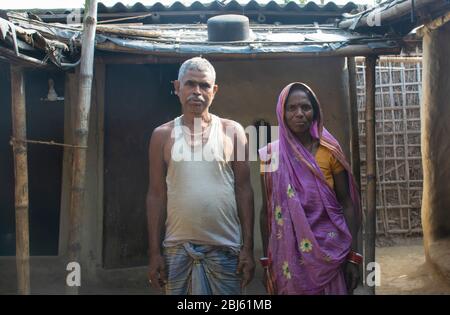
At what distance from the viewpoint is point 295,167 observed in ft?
9.62

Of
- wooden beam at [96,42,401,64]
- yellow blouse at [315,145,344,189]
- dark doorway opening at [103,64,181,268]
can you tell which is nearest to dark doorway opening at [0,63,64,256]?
dark doorway opening at [103,64,181,268]

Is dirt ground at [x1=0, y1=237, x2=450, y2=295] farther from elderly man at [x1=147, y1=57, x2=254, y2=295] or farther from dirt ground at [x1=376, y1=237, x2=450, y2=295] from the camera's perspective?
elderly man at [x1=147, y1=57, x2=254, y2=295]

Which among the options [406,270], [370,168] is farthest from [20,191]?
[406,270]

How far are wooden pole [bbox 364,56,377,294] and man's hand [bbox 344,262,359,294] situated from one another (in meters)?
1.81

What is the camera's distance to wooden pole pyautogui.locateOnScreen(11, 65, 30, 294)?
3.51 meters

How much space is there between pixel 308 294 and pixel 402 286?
10.9 ft

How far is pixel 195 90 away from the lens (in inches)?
109

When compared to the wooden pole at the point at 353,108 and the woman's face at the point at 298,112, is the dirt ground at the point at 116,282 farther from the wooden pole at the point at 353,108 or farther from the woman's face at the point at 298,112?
the woman's face at the point at 298,112

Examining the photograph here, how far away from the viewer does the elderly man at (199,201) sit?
272 cm

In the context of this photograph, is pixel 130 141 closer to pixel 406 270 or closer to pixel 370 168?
pixel 370 168

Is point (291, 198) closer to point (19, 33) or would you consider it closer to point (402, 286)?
point (19, 33)

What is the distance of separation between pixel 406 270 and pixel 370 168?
7.85ft
